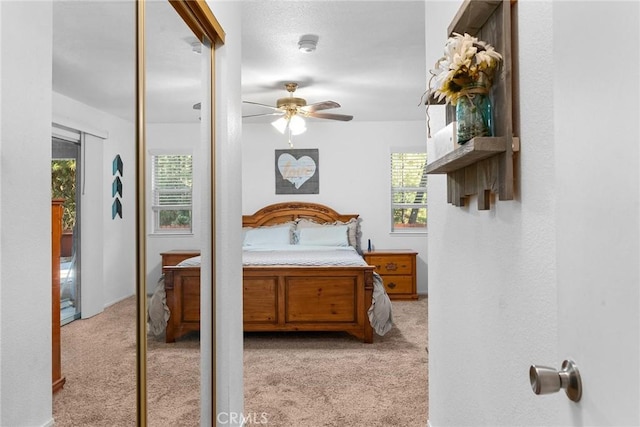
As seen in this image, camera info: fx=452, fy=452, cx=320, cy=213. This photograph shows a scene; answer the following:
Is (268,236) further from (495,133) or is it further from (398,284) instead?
(495,133)

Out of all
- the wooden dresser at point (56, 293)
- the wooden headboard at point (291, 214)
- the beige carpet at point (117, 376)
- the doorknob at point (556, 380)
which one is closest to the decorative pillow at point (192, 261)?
the beige carpet at point (117, 376)

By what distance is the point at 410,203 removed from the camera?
6398 millimetres

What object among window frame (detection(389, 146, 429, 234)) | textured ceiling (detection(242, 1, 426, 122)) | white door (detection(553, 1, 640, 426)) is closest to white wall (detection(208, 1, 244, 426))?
textured ceiling (detection(242, 1, 426, 122))

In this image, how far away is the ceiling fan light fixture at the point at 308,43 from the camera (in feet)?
10.7

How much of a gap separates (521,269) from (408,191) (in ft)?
17.4

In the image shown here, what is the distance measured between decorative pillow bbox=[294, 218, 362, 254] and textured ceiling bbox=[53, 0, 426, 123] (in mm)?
1435

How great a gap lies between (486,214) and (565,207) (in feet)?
2.28

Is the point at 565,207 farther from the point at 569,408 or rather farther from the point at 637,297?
the point at 569,408

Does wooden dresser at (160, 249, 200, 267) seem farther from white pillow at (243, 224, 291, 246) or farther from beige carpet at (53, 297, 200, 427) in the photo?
white pillow at (243, 224, 291, 246)

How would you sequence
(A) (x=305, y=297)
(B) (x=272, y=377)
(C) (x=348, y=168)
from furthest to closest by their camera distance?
(C) (x=348, y=168) → (A) (x=305, y=297) → (B) (x=272, y=377)

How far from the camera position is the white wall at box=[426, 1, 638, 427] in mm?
864

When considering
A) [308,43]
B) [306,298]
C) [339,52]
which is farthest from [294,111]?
[306,298]

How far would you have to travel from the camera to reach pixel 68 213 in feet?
3.29

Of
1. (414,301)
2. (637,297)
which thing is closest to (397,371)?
(414,301)
